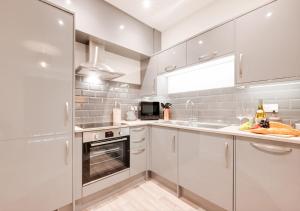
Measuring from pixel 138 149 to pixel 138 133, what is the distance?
0.77 ft

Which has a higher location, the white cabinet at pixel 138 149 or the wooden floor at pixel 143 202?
the white cabinet at pixel 138 149

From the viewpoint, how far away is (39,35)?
121 cm

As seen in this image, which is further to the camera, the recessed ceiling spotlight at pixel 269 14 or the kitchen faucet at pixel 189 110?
the kitchen faucet at pixel 189 110

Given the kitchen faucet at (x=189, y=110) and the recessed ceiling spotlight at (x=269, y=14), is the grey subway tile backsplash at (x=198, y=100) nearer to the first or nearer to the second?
the kitchen faucet at (x=189, y=110)

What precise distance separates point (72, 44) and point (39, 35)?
0.26 metres

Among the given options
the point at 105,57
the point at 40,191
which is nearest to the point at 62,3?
the point at 105,57

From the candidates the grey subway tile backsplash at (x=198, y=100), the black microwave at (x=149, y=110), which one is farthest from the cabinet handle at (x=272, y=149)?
the black microwave at (x=149, y=110)

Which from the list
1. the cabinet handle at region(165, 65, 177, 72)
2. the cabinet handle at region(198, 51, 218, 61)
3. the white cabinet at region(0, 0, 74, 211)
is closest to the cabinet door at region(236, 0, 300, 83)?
the cabinet handle at region(198, 51, 218, 61)

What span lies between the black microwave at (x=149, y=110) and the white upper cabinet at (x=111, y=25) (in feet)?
2.94

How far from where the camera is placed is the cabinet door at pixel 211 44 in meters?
1.54

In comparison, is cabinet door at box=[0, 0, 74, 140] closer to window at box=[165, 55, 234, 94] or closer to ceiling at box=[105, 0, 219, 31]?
ceiling at box=[105, 0, 219, 31]

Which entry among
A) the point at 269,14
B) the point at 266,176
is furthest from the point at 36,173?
the point at 269,14

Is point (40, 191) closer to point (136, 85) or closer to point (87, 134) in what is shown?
point (87, 134)

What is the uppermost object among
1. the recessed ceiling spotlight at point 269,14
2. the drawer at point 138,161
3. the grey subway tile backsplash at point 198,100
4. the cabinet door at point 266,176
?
the recessed ceiling spotlight at point 269,14
